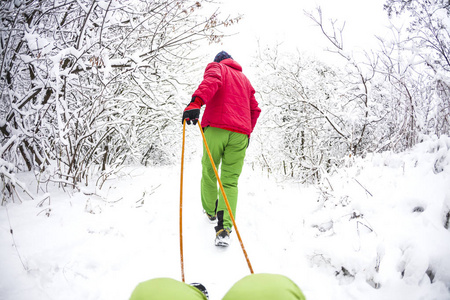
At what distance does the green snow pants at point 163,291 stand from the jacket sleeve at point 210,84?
1626 millimetres

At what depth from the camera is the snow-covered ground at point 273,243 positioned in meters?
1.41

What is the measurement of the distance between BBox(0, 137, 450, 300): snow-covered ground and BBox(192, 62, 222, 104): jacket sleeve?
1.53 metres

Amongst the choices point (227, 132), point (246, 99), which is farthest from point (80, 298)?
point (246, 99)

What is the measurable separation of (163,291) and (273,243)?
1.79 meters

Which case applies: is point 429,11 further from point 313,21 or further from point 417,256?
point 417,256

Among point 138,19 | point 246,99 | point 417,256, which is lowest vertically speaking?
point 417,256

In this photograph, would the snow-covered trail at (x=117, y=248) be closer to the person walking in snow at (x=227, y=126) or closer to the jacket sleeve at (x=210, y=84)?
the person walking in snow at (x=227, y=126)

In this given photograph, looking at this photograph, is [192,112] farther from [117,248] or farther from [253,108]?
[117,248]

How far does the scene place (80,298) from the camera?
4.71ft

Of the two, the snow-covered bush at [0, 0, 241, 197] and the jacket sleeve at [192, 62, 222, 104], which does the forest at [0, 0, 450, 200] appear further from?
the jacket sleeve at [192, 62, 222, 104]

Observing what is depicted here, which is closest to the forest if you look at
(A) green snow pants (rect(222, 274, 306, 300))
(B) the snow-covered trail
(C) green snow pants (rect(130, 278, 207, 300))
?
(B) the snow-covered trail

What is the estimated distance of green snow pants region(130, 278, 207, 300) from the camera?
2.46 ft

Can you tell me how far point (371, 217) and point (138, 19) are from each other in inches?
142

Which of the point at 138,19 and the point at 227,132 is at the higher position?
the point at 138,19
